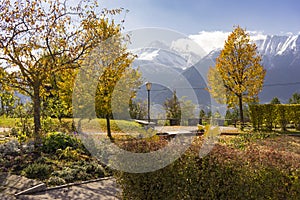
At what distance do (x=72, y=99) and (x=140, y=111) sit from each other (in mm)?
2647

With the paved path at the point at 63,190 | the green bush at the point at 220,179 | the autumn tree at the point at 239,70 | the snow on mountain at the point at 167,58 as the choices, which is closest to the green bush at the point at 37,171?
the paved path at the point at 63,190

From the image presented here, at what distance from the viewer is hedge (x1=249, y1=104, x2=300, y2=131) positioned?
14609mm

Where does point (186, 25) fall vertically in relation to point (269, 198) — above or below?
above

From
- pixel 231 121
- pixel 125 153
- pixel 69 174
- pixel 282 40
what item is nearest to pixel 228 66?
pixel 231 121

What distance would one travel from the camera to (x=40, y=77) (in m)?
8.73

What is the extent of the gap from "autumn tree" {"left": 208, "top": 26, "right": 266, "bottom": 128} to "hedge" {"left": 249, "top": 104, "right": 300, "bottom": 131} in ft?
4.88

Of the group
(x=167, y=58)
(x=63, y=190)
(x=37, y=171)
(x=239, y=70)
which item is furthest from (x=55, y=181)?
(x=239, y=70)

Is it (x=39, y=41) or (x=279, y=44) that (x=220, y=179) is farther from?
(x=279, y=44)

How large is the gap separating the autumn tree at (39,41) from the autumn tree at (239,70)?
30.8 ft

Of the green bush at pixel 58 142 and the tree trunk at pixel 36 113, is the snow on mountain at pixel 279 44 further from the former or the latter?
the tree trunk at pixel 36 113

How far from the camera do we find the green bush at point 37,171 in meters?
5.82

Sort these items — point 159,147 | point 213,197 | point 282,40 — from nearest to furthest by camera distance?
point 213,197, point 159,147, point 282,40

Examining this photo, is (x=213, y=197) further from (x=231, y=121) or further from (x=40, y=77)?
(x=231, y=121)

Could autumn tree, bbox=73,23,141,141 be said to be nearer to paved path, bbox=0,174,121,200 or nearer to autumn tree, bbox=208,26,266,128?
paved path, bbox=0,174,121,200
